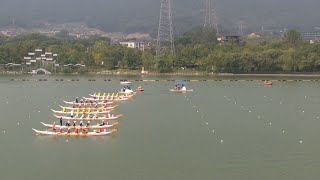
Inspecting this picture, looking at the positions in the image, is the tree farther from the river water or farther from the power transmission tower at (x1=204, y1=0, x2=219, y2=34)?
the river water

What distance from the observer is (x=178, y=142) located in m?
17.1

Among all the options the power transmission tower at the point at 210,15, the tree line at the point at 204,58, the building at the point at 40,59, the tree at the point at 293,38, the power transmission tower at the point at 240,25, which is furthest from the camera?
the power transmission tower at the point at 240,25

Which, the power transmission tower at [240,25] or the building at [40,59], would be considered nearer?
the building at [40,59]

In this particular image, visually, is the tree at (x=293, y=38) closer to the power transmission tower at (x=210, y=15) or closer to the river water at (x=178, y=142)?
the power transmission tower at (x=210, y=15)

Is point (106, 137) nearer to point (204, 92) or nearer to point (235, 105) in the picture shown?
point (235, 105)

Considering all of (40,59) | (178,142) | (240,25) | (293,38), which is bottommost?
(178,142)

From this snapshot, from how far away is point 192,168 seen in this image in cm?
1421

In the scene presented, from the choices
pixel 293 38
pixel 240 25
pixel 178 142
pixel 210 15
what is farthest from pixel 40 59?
pixel 240 25

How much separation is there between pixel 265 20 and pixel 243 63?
395ft

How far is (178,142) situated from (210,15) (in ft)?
190

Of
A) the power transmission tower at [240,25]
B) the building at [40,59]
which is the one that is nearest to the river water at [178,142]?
the building at [40,59]

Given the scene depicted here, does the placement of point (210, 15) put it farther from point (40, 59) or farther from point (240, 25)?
point (240, 25)

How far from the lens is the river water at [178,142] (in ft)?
46.2

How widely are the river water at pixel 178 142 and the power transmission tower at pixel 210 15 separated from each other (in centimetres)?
4071
